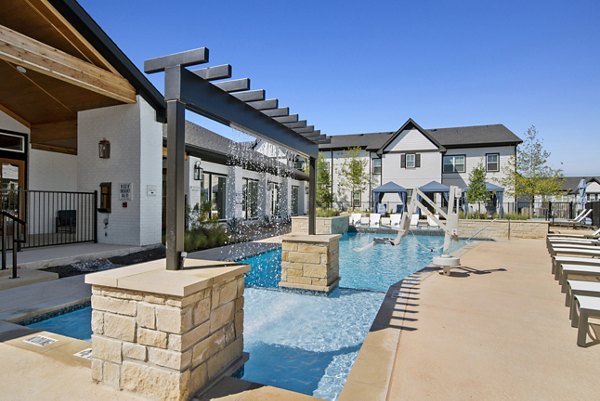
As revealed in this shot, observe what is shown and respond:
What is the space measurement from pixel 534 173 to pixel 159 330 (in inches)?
902

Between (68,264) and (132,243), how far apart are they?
200 centimetres

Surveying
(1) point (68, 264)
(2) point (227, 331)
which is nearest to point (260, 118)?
(2) point (227, 331)

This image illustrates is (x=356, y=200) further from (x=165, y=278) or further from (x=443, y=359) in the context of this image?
(x=165, y=278)

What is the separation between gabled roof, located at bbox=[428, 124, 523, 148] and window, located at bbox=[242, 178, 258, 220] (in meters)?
15.3

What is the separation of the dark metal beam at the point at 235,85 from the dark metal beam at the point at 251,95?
32 centimetres

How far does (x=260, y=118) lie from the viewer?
168 inches

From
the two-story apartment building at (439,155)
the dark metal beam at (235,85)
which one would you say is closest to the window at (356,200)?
the two-story apartment building at (439,155)

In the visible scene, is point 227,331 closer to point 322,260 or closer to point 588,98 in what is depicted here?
point 322,260

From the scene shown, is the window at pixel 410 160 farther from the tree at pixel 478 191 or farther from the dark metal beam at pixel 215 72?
the dark metal beam at pixel 215 72

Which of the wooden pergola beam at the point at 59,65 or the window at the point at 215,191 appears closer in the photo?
the wooden pergola beam at the point at 59,65

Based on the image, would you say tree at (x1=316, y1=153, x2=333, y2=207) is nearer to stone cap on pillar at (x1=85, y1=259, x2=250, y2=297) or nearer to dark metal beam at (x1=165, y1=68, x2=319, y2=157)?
dark metal beam at (x1=165, y1=68, x2=319, y2=157)

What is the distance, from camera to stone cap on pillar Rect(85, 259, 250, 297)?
2234 mm

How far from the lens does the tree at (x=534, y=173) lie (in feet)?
61.8

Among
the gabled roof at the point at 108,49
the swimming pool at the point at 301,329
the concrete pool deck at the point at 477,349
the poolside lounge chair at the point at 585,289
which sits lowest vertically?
the swimming pool at the point at 301,329
